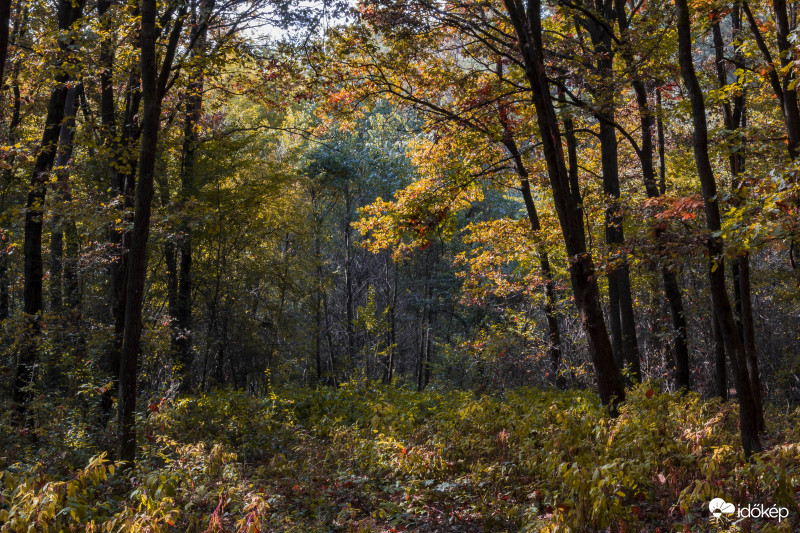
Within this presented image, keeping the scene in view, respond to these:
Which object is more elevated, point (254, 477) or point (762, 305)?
point (762, 305)

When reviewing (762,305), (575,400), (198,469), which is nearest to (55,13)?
(198,469)

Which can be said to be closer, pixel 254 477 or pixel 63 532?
pixel 63 532

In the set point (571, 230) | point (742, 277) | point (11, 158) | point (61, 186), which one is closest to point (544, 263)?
point (742, 277)

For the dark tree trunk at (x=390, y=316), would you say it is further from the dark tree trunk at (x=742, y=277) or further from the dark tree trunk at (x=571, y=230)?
the dark tree trunk at (x=571, y=230)

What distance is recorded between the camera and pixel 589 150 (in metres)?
15.5

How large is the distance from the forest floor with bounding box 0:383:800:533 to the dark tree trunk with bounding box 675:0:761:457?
362mm

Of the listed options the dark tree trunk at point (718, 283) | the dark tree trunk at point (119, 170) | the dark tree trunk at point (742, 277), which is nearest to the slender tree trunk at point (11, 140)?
the dark tree trunk at point (119, 170)

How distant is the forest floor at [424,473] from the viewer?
444 centimetres

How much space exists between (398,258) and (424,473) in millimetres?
7152

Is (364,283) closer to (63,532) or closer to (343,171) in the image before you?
(343,171)

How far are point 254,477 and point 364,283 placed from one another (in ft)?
60.5

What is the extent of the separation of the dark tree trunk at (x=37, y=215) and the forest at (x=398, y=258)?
55 mm

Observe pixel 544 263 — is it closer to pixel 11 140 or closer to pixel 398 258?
pixel 398 258
